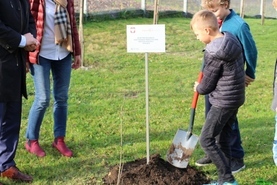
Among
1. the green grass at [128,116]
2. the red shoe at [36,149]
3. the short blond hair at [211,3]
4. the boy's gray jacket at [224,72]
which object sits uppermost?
the short blond hair at [211,3]

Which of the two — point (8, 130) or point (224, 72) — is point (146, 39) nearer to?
point (224, 72)

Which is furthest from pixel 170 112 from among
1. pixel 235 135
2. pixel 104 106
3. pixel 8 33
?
pixel 8 33

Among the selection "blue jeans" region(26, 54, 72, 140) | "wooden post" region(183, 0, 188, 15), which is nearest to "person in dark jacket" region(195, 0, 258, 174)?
"blue jeans" region(26, 54, 72, 140)

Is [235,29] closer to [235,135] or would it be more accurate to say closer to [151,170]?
[235,135]

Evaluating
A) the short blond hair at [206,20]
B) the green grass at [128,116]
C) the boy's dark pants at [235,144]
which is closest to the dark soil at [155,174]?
the green grass at [128,116]

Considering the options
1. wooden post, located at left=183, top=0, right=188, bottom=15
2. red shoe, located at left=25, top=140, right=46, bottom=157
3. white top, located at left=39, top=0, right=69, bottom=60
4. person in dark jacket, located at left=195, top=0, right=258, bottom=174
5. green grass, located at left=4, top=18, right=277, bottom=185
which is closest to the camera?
person in dark jacket, located at left=195, top=0, right=258, bottom=174

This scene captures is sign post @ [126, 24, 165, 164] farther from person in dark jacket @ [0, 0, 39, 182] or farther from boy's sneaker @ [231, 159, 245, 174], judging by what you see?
boy's sneaker @ [231, 159, 245, 174]

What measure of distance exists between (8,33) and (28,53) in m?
0.58

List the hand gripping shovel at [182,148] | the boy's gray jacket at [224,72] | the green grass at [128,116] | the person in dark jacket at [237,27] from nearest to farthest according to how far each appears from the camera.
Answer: the boy's gray jacket at [224,72] → the person in dark jacket at [237,27] → the hand gripping shovel at [182,148] → the green grass at [128,116]

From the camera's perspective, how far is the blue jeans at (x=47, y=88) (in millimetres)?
4614

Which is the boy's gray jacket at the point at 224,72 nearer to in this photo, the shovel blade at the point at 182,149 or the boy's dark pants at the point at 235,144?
the shovel blade at the point at 182,149

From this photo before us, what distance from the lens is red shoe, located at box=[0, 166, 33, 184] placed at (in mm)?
4293

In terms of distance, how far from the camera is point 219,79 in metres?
3.92

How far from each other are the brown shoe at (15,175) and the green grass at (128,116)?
0.20 feet
